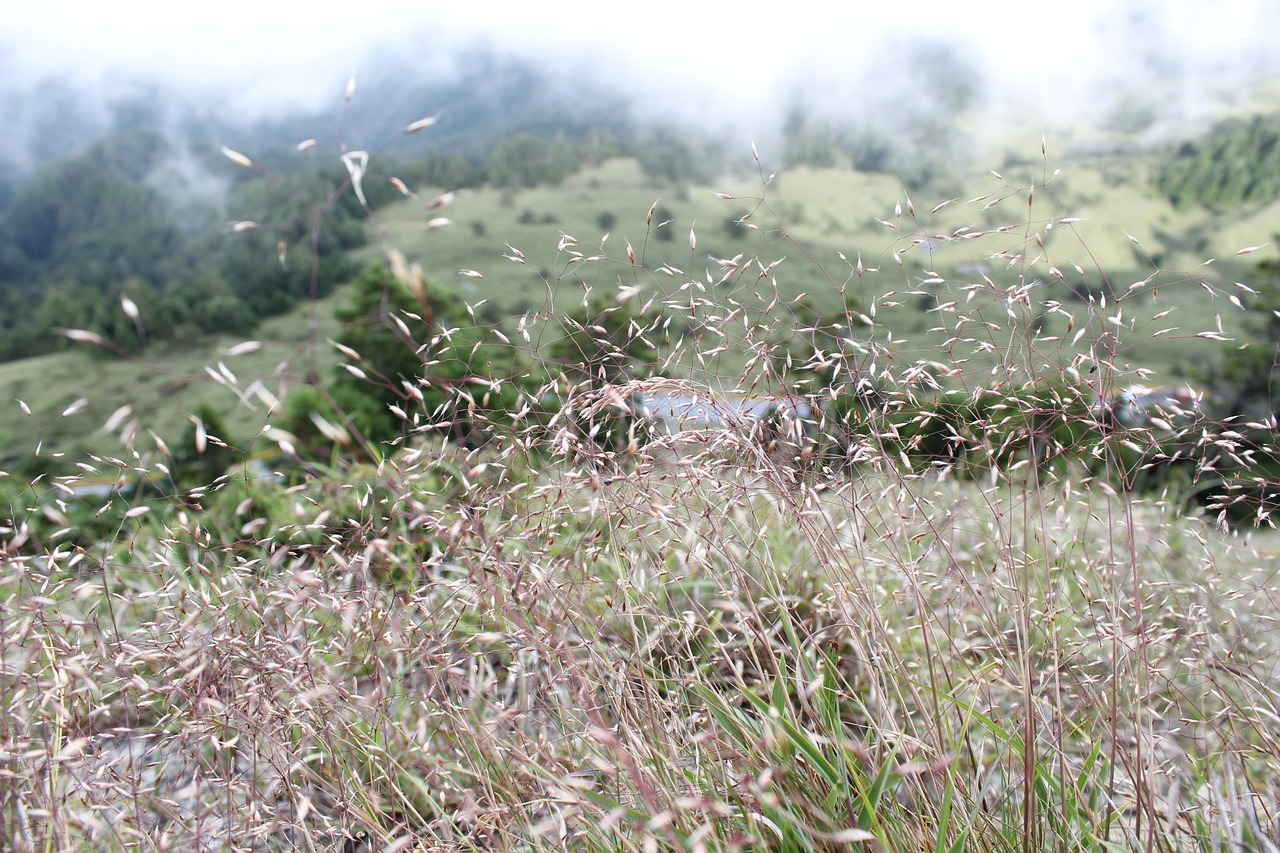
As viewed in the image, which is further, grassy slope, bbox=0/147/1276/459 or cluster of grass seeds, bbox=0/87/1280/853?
grassy slope, bbox=0/147/1276/459

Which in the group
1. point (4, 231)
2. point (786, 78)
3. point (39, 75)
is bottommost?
point (4, 231)

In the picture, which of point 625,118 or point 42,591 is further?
point 625,118

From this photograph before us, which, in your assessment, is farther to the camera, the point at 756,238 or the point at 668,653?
the point at 756,238

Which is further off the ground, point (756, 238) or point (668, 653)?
point (668, 653)

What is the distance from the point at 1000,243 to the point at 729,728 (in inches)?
77.6

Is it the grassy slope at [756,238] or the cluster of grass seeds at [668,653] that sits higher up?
the cluster of grass seeds at [668,653]

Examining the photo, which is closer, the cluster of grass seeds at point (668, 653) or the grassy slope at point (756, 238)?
the cluster of grass seeds at point (668, 653)

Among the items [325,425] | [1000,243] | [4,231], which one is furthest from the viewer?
[4,231]

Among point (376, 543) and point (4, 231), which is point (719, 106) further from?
point (4, 231)

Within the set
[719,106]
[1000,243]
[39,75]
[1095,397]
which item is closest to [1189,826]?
[1095,397]

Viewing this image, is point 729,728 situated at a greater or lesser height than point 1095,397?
lesser

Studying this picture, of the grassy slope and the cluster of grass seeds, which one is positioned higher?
the cluster of grass seeds

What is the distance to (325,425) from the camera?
3.67ft

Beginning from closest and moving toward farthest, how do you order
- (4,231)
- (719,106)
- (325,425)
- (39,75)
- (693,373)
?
1. (325,425)
2. (693,373)
3. (719,106)
4. (4,231)
5. (39,75)
